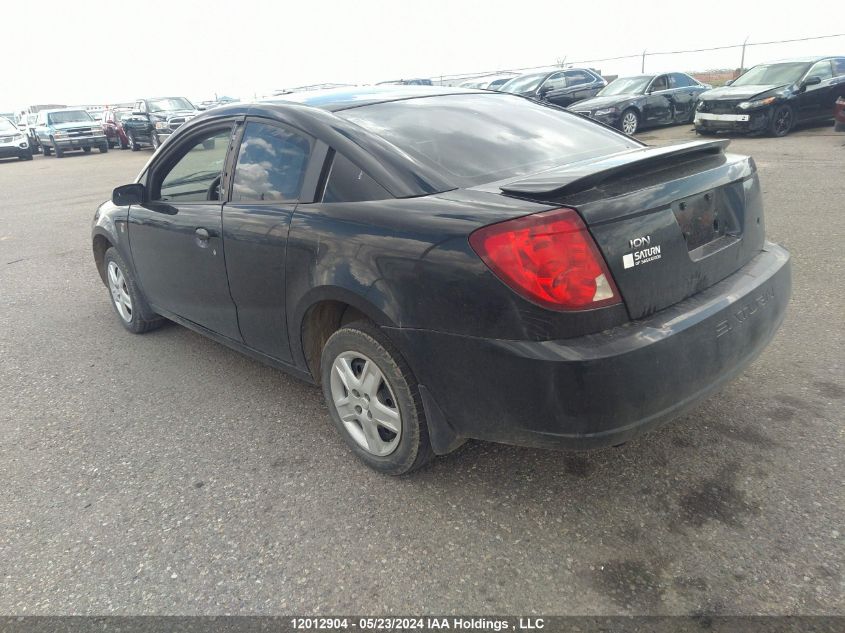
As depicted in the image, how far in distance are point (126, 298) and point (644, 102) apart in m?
14.5

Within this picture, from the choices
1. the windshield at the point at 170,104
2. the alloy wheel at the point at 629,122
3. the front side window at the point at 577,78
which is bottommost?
the alloy wheel at the point at 629,122

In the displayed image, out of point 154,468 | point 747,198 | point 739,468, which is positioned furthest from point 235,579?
point 747,198

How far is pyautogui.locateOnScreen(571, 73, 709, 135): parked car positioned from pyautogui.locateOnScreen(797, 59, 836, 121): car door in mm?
3342

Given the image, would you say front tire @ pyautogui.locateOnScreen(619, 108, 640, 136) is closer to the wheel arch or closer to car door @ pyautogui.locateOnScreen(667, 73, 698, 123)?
car door @ pyautogui.locateOnScreen(667, 73, 698, 123)

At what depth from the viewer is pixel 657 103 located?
1652cm

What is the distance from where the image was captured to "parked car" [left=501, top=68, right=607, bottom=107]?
1922 centimetres

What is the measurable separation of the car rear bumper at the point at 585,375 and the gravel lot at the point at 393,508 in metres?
0.41

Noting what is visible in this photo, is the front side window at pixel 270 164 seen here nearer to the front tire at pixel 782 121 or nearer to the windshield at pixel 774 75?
the front tire at pixel 782 121

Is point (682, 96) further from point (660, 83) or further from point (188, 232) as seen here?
point (188, 232)

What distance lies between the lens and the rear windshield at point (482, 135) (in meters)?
2.86

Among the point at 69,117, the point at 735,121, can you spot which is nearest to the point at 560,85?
the point at 735,121

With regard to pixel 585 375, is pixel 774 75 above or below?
above

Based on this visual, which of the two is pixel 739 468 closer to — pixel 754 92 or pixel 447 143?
pixel 447 143

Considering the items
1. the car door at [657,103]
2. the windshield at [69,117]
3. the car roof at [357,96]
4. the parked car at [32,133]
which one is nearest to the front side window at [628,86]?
the car door at [657,103]
